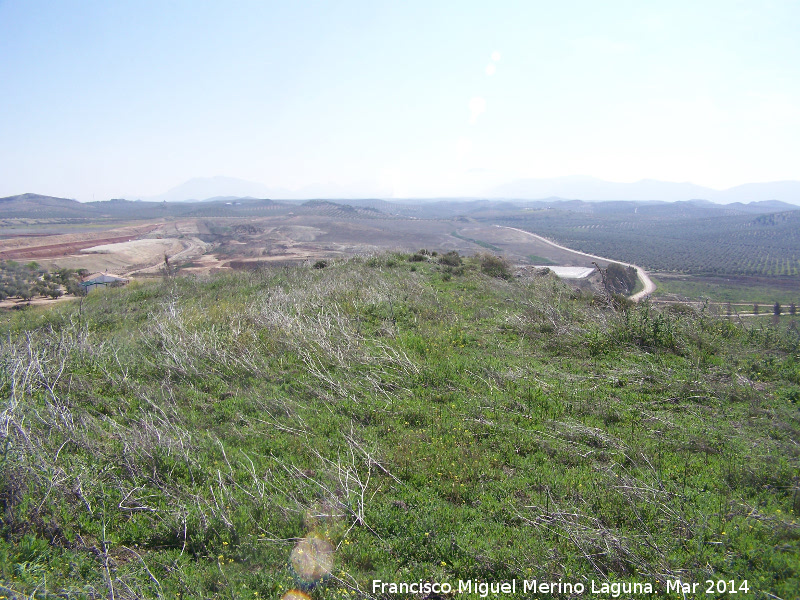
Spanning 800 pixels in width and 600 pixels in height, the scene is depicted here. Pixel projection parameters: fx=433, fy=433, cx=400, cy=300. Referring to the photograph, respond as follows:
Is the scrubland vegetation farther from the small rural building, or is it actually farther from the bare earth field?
the bare earth field

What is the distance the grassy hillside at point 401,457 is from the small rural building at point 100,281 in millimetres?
19296

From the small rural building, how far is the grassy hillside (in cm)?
1930

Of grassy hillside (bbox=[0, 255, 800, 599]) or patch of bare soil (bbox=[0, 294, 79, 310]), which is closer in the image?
grassy hillside (bbox=[0, 255, 800, 599])

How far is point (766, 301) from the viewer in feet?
76.6

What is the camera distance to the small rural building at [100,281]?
25.5 metres

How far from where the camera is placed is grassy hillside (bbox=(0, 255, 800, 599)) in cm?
342

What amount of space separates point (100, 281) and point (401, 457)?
3169 centimetres

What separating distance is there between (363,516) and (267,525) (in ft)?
2.85

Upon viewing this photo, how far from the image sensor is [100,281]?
29156mm

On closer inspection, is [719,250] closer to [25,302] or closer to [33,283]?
[25,302]

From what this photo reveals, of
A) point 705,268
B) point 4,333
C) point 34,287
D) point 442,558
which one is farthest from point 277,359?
point 705,268

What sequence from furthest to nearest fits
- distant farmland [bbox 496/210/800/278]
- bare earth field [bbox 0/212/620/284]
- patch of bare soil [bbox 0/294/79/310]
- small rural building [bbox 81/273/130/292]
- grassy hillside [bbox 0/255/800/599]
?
distant farmland [bbox 496/210/800/278] < bare earth field [bbox 0/212/620/284] < small rural building [bbox 81/273/130/292] < patch of bare soil [bbox 0/294/79/310] < grassy hillside [bbox 0/255/800/599]

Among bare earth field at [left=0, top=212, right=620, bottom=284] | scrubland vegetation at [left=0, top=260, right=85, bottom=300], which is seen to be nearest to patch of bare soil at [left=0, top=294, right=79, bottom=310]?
scrubland vegetation at [left=0, top=260, right=85, bottom=300]

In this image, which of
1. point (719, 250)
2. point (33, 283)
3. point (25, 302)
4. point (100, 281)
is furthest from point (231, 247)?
point (719, 250)
